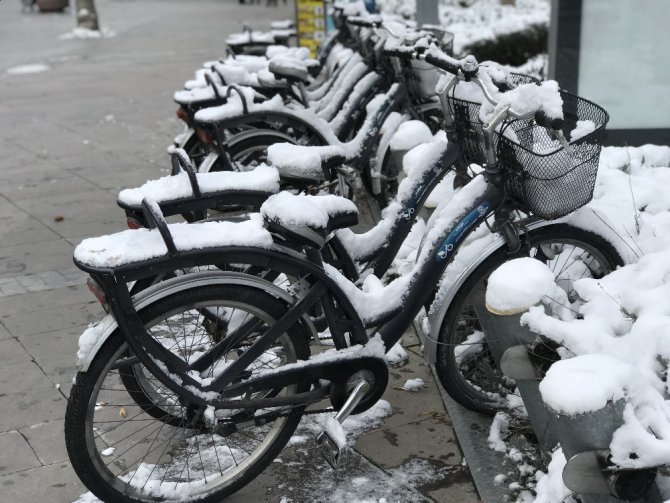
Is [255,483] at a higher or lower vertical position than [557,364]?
lower

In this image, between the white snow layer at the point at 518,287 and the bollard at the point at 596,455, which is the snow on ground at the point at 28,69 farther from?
the bollard at the point at 596,455

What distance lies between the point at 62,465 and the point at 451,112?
6.91 ft

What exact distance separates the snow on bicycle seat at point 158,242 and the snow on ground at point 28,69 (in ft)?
43.1

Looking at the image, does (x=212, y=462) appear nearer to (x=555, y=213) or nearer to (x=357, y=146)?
(x=555, y=213)

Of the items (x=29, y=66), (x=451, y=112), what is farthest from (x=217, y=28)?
(x=451, y=112)

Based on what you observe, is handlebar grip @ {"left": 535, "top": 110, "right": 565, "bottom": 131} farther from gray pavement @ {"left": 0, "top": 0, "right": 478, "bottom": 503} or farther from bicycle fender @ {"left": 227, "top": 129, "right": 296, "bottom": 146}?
bicycle fender @ {"left": 227, "top": 129, "right": 296, "bottom": 146}

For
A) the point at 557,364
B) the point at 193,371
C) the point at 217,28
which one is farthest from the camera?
the point at 217,28

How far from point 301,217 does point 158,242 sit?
1.58ft

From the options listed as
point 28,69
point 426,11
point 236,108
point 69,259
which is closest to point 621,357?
point 236,108

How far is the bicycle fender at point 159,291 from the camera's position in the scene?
295cm

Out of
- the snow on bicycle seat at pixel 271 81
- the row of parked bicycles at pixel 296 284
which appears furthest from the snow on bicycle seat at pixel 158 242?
the snow on bicycle seat at pixel 271 81

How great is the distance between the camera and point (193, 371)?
3109 mm

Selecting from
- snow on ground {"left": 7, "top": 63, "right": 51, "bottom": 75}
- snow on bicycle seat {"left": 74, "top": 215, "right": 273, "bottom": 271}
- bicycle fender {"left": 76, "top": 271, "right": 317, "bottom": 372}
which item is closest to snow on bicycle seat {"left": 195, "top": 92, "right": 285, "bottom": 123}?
snow on bicycle seat {"left": 74, "top": 215, "right": 273, "bottom": 271}

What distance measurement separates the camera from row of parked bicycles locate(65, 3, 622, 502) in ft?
9.91
